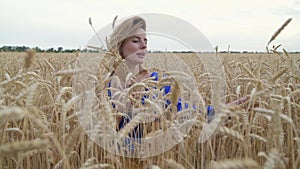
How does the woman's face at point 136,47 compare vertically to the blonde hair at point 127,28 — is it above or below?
below

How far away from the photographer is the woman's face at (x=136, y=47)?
2877 millimetres

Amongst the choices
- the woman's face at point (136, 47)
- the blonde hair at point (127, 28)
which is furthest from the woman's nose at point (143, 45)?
the blonde hair at point (127, 28)

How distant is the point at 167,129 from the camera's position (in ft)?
4.55

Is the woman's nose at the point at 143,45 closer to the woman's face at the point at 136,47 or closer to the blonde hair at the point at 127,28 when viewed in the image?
the woman's face at the point at 136,47

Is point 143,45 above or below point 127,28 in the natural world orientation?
below

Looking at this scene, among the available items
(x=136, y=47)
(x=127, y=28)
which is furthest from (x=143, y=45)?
(x=127, y=28)

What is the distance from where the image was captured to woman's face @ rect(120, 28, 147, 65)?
2877 millimetres

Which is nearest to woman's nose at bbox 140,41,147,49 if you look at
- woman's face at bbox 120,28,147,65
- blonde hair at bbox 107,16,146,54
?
woman's face at bbox 120,28,147,65

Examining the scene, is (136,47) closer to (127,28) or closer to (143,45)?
(143,45)

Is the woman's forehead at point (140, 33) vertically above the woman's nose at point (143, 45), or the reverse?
the woman's forehead at point (140, 33)

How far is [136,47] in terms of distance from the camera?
291 centimetres

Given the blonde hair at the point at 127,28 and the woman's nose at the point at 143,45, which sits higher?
the blonde hair at the point at 127,28

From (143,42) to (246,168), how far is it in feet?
7.62

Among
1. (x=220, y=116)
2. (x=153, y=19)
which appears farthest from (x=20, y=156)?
(x=153, y=19)
